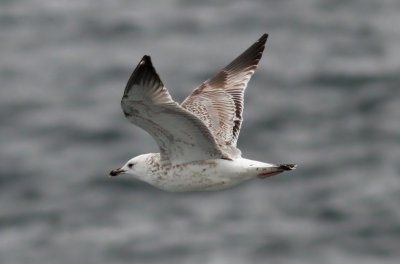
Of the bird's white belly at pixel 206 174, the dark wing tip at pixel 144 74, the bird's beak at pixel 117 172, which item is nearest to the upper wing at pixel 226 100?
the bird's white belly at pixel 206 174

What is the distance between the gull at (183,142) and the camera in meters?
10.3

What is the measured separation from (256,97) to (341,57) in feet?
12.1

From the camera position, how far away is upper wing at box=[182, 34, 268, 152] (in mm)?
12391

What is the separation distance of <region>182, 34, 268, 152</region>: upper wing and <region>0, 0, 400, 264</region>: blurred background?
1284 centimetres

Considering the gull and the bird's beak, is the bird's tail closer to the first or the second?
the gull

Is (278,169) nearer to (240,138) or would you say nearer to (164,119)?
(164,119)

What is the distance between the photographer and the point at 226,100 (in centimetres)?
1312

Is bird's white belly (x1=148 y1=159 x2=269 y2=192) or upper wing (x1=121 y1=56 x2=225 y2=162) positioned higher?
upper wing (x1=121 y1=56 x2=225 y2=162)

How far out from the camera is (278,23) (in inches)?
1297

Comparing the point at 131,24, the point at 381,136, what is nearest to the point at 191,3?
the point at 131,24

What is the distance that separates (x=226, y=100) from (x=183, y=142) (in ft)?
6.59

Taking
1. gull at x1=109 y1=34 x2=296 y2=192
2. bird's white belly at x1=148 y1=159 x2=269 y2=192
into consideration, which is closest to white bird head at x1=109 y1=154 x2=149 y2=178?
gull at x1=109 y1=34 x2=296 y2=192

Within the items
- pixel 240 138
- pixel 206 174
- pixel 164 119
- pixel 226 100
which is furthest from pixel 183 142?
pixel 240 138

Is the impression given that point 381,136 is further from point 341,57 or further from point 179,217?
point 179,217
